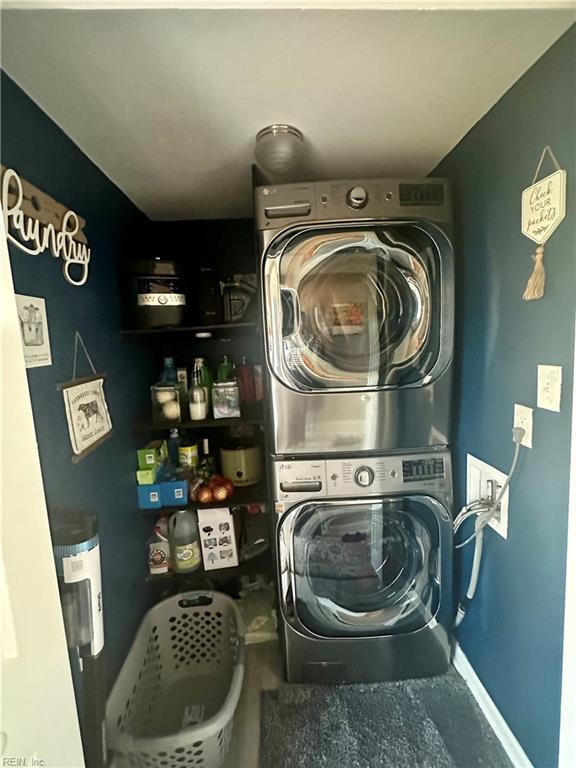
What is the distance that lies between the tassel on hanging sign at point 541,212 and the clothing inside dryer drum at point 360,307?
0.99 feet

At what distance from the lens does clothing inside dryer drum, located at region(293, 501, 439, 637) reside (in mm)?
1334

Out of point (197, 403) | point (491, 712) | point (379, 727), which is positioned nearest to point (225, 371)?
point (197, 403)

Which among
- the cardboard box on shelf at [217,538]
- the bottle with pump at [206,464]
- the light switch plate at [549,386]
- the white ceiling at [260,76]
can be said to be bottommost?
the cardboard box on shelf at [217,538]

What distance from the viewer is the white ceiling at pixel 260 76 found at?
76cm

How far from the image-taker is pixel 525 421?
102 cm

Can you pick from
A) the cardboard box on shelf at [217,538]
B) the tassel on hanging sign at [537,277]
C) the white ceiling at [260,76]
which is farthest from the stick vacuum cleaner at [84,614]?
the tassel on hanging sign at [537,277]

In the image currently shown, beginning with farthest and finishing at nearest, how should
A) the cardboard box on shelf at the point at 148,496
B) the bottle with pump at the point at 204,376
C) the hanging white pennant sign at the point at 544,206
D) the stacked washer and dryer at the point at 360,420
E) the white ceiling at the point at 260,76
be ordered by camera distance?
the bottle with pump at the point at 204,376
the cardboard box on shelf at the point at 148,496
the stacked washer and dryer at the point at 360,420
the hanging white pennant sign at the point at 544,206
the white ceiling at the point at 260,76

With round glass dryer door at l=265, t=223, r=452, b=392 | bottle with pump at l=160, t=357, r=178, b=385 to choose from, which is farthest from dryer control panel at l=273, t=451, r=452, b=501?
bottle with pump at l=160, t=357, r=178, b=385

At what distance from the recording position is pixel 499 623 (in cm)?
117

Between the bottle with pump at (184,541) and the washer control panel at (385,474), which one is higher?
the washer control panel at (385,474)

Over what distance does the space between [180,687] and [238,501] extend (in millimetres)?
691

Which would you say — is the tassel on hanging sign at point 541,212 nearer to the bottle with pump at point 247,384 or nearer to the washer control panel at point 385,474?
the washer control panel at point 385,474

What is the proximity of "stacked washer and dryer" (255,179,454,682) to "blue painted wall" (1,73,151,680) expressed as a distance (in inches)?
21.7

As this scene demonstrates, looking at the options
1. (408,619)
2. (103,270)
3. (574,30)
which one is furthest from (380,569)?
(574,30)
